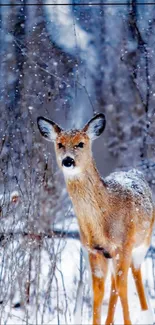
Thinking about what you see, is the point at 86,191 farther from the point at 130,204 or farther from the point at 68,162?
the point at 130,204

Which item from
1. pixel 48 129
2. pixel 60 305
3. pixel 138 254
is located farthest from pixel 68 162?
pixel 60 305

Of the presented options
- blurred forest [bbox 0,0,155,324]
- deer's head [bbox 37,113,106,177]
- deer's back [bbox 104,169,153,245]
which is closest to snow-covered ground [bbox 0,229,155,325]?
blurred forest [bbox 0,0,155,324]

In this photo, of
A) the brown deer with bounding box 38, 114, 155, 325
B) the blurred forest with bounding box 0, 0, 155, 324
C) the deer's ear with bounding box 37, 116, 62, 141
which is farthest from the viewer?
the blurred forest with bounding box 0, 0, 155, 324

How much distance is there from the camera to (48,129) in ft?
12.0

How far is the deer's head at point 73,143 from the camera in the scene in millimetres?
3430

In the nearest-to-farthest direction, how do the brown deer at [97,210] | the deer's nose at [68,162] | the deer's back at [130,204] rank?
the deer's nose at [68,162] < the brown deer at [97,210] < the deer's back at [130,204]

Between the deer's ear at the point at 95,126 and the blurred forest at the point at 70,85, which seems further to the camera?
the blurred forest at the point at 70,85

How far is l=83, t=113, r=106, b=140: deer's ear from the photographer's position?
3623mm

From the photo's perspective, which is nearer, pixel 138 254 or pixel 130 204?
pixel 130 204

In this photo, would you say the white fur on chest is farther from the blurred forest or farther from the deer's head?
the deer's head

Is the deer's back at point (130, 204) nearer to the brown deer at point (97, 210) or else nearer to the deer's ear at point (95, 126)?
the brown deer at point (97, 210)

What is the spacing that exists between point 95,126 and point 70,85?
4192 mm

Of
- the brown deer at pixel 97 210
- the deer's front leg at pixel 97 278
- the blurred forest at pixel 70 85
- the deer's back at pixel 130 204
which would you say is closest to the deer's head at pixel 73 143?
the brown deer at pixel 97 210

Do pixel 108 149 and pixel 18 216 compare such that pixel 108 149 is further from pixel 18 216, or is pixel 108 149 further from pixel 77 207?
pixel 77 207
